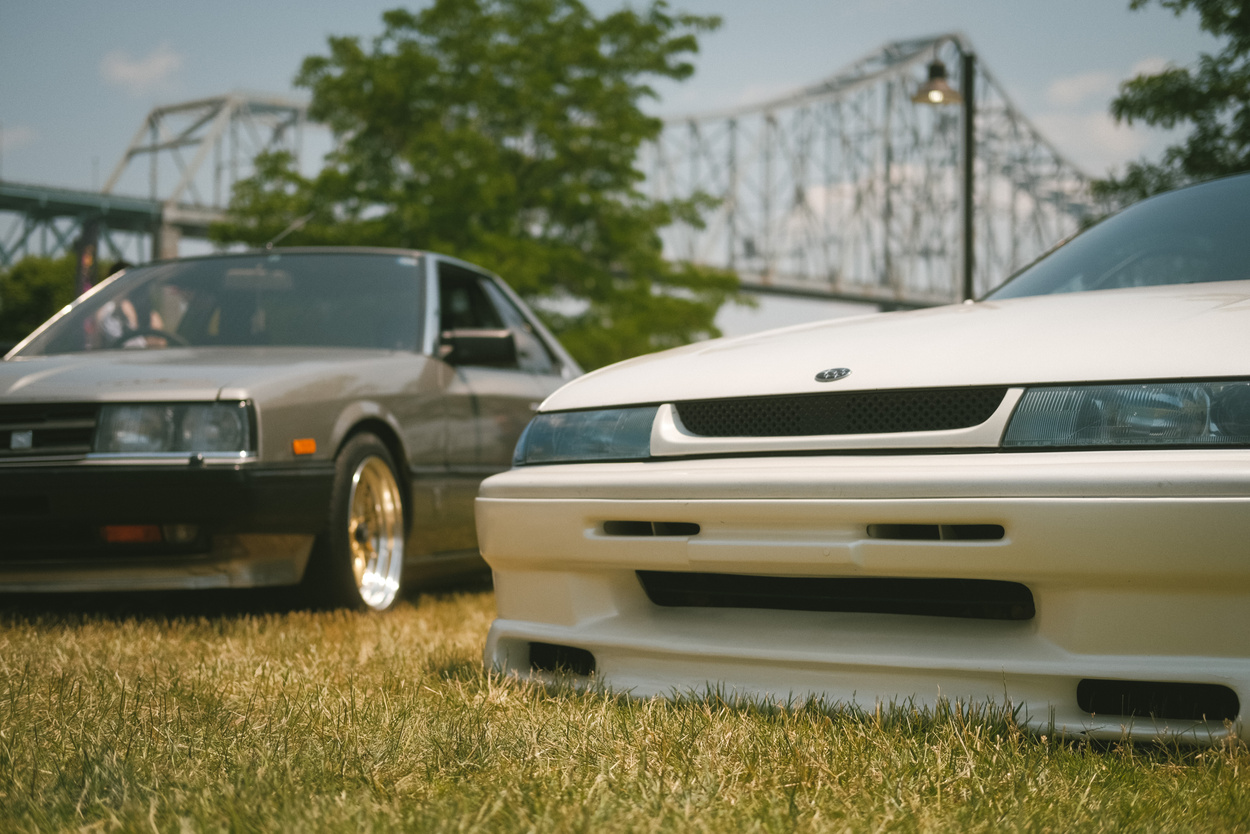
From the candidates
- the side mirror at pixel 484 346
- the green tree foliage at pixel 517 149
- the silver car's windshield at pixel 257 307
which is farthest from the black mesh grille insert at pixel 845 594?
the green tree foliage at pixel 517 149

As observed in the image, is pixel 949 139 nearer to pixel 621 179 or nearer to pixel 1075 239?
pixel 621 179

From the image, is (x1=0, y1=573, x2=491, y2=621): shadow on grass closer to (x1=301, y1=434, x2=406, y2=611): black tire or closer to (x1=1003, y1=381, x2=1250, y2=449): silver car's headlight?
(x1=301, y1=434, x2=406, y2=611): black tire

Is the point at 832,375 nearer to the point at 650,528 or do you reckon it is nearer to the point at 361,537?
the point at 650,528

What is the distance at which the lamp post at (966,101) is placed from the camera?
10789mm

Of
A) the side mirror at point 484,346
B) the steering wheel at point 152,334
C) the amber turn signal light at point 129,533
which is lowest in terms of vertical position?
the amber turn signal light at point 129,533

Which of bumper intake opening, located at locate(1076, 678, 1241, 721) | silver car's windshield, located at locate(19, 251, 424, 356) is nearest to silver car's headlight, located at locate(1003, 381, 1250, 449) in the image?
bumper intake opening, located at locate(1076, 678, 1241, 721)

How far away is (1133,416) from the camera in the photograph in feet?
6.30

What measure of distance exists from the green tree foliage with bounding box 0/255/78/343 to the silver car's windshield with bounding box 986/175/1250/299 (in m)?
43.0

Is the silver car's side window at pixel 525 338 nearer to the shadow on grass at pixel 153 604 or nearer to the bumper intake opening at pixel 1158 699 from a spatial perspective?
the shadow on grass at pixel 153 604

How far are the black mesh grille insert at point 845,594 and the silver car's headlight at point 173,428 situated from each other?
171 cm

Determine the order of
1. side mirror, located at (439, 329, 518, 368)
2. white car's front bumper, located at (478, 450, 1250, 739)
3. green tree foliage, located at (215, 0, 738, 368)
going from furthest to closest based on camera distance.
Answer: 1. green tree foliage, located at (215, 0, 738, 368)
2. side mirror, located at (439, 329, 518, 368)
3. white car's front bumper, located at (478, 450, 1250, 739)

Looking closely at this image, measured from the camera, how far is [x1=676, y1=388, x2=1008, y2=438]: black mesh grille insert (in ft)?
6.81

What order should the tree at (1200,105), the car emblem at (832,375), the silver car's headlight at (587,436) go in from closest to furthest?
the car emblem at (832,375)
the silver car's headlight at (587,436)
the tree at (1200,105)

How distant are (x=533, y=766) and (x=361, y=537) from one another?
239 centimetres
